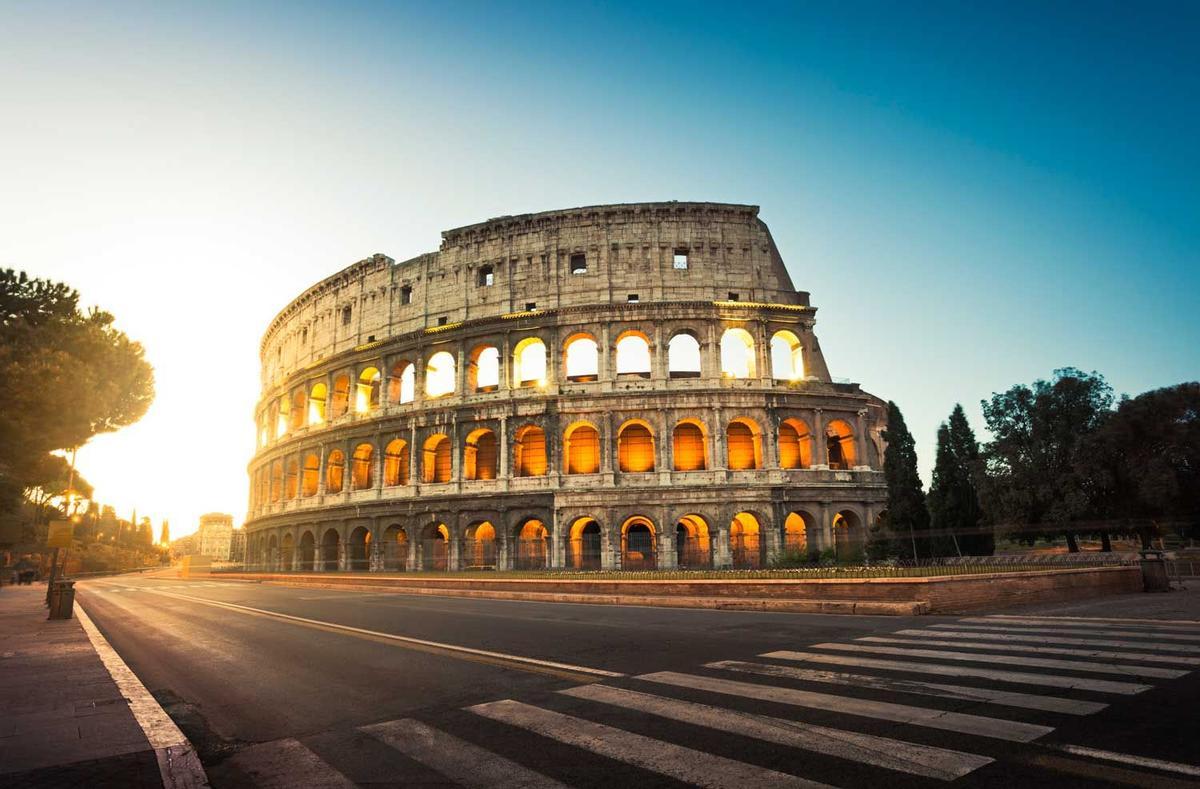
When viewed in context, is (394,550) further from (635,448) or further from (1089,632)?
(1089,632)

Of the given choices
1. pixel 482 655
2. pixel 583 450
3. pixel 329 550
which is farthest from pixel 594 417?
pixel 482 655

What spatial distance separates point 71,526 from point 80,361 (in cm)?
707

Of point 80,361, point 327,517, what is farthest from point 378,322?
point 80,361

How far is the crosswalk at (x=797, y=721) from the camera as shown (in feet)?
11.9

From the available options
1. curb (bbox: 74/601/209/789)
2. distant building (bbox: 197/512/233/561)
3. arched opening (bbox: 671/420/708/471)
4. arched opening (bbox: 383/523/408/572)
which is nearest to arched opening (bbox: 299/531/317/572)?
arched opening (bbox: 383/523/408/572)

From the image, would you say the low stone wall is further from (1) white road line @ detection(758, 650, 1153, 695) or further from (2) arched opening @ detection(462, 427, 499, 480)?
(2) arched opening @ detection(462, 427, 499, 480)

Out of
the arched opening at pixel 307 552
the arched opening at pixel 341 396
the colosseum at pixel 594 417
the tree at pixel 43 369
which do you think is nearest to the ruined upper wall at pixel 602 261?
the colosseum at pixel 594 417

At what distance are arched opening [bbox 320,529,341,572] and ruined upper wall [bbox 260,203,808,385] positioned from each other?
42.5 ft

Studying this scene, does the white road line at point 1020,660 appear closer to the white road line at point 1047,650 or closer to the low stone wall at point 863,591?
the white road line at point 1047,650

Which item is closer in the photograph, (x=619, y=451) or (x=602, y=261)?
(x=619, y=451)

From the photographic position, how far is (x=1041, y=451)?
36.6m

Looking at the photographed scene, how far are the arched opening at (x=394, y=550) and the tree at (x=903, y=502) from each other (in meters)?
22.8

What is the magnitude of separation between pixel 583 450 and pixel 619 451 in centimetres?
187

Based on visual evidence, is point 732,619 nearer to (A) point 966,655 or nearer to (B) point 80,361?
(A) point 966,655
